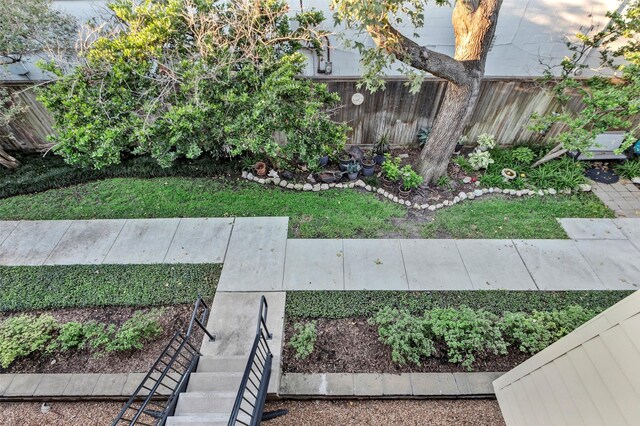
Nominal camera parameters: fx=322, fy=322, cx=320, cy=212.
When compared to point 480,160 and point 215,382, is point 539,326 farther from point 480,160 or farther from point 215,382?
point 215,382

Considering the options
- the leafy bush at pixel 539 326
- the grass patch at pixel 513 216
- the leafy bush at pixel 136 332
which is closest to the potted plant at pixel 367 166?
the grass patch at pixel 513 216

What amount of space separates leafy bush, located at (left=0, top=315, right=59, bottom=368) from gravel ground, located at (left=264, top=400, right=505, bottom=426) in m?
2.99

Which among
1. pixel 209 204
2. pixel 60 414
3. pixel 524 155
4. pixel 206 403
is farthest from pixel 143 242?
pixel 524 155

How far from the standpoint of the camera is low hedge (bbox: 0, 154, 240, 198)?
6.23 metres

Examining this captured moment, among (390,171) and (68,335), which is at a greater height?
(390,171)

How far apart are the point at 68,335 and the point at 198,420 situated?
225 cm

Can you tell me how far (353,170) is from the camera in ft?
21.2

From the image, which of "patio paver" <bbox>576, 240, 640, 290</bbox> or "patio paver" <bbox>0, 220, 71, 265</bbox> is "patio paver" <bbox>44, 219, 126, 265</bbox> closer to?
"patio paver" <bbox>0, 220, 71, 265</bbox>

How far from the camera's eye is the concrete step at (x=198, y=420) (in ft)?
10.2

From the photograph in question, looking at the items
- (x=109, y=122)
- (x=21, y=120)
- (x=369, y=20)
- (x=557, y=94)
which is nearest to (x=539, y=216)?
(x=557, y=94)

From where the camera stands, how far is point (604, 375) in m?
2.22

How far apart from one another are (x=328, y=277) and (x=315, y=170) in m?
2.56

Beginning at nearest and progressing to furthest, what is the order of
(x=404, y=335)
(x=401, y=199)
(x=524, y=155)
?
(x=404, y=335) < (x=401, y=199) < (x=524, y=155)

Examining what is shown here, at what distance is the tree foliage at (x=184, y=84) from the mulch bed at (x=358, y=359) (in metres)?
2.87
